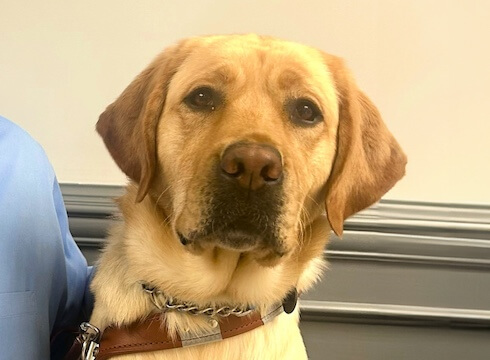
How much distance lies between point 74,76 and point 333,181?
0.86 meters

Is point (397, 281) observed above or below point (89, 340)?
below

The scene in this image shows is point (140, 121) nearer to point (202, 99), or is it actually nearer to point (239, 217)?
point (202, 99)

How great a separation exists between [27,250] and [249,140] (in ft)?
1.39

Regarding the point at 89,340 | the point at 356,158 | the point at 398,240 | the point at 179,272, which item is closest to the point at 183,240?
the point at 179,272

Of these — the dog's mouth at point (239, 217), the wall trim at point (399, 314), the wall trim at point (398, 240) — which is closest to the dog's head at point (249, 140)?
the dog's mouth at point (239, 217)

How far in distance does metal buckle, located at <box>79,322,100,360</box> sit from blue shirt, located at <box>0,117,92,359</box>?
0.08m

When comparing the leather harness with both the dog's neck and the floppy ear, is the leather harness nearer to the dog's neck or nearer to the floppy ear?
the dog's neck

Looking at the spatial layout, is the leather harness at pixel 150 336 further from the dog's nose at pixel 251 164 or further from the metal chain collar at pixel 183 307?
the dog's nose at pixel 251 164

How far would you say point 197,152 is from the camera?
2.87 ft

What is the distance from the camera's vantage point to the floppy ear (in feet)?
3.14

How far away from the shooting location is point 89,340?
89 cm

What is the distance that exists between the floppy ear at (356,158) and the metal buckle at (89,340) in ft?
1.40

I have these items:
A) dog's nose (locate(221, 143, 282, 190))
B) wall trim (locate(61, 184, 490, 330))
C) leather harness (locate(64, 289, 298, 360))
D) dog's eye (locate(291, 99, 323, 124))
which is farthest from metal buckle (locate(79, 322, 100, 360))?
wall trim (locate(61, 184, 490, 330))

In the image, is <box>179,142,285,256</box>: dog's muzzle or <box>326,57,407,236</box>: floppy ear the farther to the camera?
<box>326,57,407,236</box>: floppy ear
